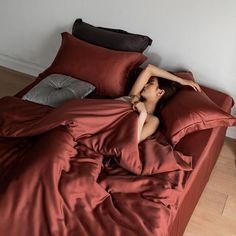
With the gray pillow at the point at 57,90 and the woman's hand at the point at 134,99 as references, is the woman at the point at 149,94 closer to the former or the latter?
the woman's hand at the point at 134,99

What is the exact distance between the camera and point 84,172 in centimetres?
166

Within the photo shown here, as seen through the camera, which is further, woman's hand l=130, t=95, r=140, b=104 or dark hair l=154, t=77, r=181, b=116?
dark hair l=154, t=77, r=181, b=116

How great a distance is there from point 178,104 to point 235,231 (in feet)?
2.44

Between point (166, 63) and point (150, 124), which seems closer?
point (150, 124)

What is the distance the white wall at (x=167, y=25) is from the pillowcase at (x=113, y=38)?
12 cm

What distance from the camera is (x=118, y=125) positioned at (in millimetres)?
1880

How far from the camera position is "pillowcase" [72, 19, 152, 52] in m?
2.46

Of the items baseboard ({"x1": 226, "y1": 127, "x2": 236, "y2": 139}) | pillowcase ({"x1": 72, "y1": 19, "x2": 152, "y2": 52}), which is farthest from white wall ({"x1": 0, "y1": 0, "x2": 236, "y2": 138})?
pillowcase ({"x1": 72, "y1": 19, "x2": 152, "y2": 52})

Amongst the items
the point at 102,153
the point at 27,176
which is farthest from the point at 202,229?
the point at 27,176

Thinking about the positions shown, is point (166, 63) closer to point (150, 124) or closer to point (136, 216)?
point (150, 124)

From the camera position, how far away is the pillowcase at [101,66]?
2332 mm

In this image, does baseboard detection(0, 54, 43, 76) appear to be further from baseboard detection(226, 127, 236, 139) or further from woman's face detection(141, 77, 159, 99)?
baseboard detection(226, 127, 236, 139)

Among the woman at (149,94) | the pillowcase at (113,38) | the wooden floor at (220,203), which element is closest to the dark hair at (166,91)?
the woman at (149,94)

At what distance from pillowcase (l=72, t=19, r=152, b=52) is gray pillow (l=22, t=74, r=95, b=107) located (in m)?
0.35
